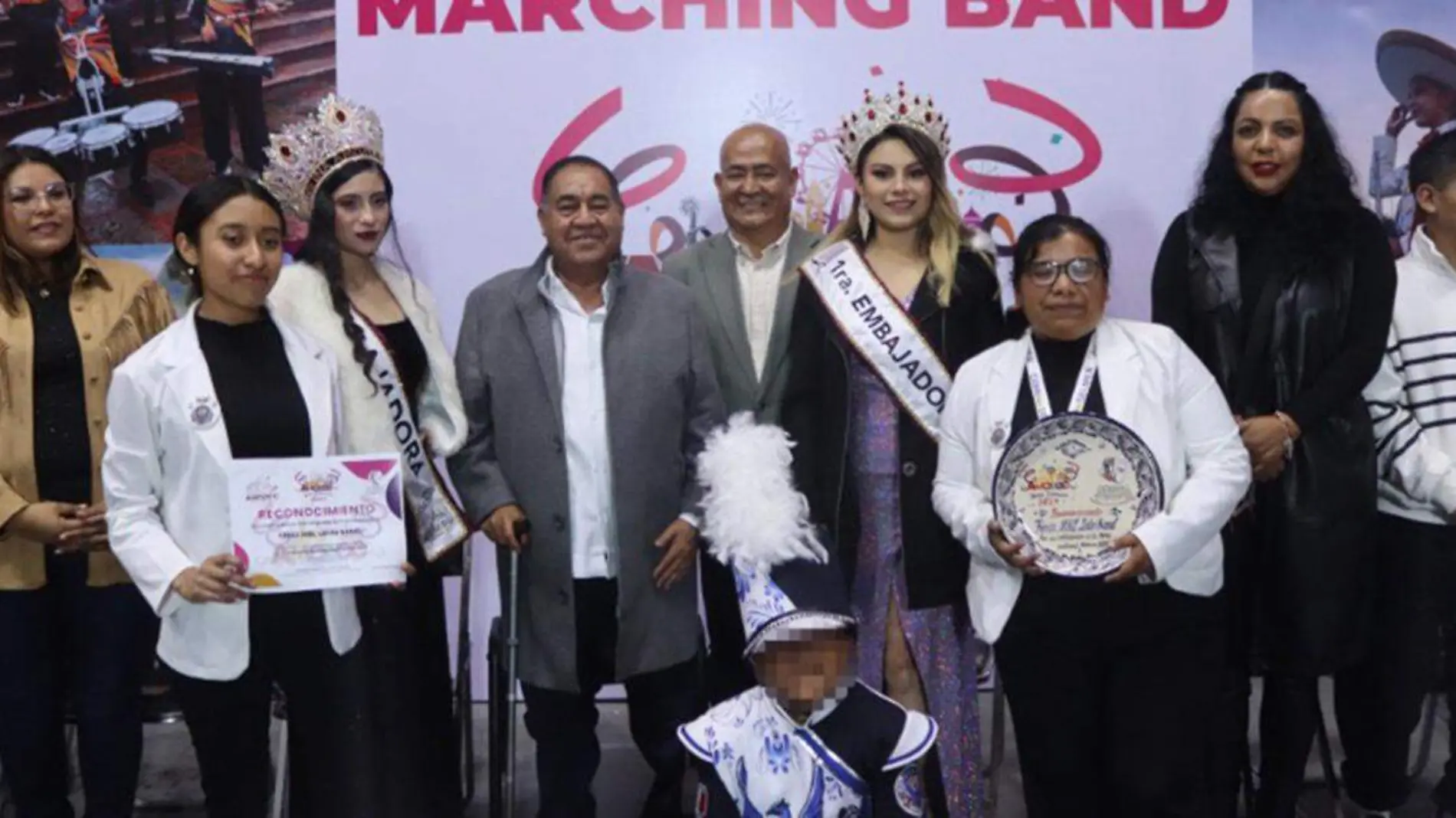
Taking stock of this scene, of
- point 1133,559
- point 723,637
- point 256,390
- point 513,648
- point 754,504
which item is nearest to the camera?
point 754,504

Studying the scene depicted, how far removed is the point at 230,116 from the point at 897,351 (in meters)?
2.49

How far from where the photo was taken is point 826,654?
7.23 feet

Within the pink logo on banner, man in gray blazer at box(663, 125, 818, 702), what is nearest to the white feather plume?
man in gray blazer at box(663, 125, 818, 702)

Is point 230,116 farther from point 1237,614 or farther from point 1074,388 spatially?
point 1237,614

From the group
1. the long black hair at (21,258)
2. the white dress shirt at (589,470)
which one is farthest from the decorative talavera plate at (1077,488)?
the long black hair at (21,258)

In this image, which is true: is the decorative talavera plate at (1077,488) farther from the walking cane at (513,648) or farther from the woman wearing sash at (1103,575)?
the walking cane at (513,648)

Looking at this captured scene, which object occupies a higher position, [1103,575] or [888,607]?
[1103,575]

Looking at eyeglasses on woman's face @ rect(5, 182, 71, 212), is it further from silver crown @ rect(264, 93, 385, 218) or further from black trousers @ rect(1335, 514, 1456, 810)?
black trousers @ rect(1335, 514, 1456, 810)

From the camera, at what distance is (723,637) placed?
3344 millimetres

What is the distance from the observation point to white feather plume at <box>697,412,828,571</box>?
7.48 ft

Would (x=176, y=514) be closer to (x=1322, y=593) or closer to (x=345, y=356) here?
(x=345, y=356)

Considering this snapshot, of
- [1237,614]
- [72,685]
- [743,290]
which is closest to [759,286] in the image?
[743,290]

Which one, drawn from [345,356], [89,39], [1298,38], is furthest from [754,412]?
[89,39]

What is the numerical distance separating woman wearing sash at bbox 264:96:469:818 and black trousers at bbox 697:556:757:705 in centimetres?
62
